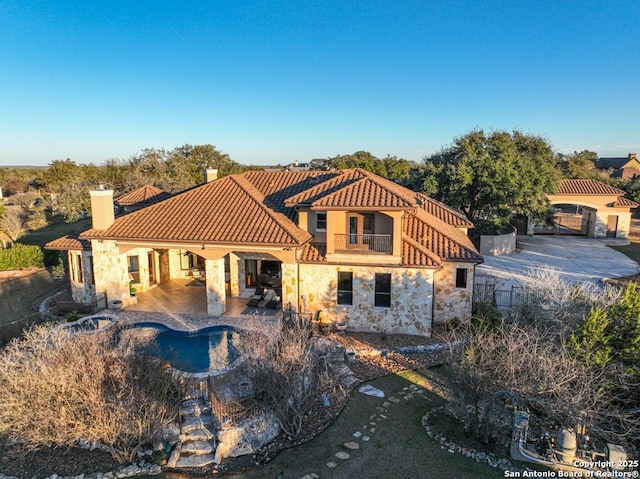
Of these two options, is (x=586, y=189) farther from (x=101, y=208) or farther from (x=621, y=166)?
(x=621, y=166)

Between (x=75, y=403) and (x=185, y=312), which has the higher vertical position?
(x=75, y=403)

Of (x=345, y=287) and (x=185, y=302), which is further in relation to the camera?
(x=185, y=302)

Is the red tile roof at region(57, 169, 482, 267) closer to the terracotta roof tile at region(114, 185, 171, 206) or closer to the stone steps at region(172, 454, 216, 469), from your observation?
the terracotta roof tile at region(114, 185, 171, 206)

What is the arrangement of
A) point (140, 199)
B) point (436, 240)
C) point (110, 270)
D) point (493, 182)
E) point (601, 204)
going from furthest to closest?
point (601, 204)
point (493, 182)
point (140, 199)
point (110, 270)
point (436, 240)

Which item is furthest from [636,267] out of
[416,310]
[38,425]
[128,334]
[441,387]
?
[38,425]

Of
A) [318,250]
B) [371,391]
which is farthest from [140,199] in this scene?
[371,391]

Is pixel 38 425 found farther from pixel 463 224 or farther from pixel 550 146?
pixel 550 146

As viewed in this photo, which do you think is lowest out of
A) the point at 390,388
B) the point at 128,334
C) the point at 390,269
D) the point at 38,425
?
the point at 390,388
